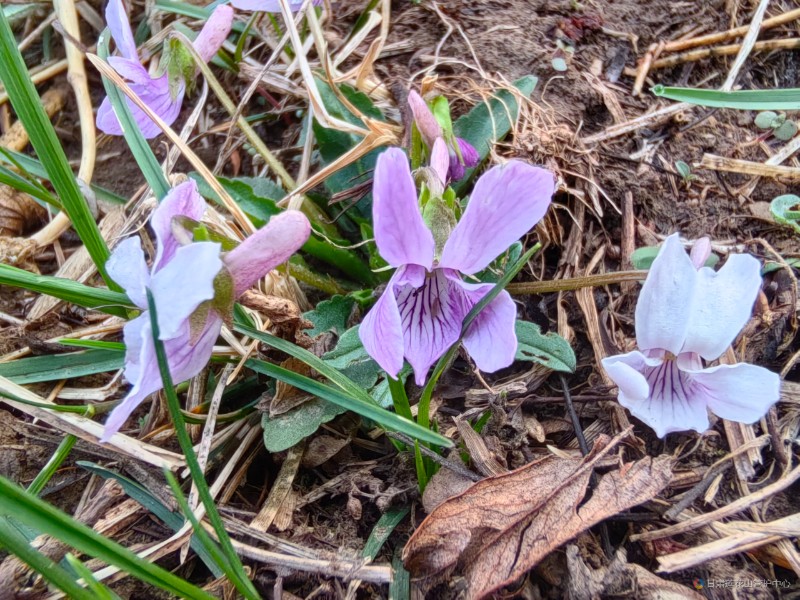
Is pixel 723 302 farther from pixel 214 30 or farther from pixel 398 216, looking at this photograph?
pixel 214 30

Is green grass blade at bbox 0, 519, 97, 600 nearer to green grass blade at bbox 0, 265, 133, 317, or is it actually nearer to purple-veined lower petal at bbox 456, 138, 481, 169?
green grass blade at bbox 0, 265, 133, 317

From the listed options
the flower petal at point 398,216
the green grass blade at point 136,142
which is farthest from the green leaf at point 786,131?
the green grass blade at point 136,142

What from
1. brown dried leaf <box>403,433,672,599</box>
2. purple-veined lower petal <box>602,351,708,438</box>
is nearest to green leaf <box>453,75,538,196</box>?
purple-veined lower petal <box>602,351,708,438</box>

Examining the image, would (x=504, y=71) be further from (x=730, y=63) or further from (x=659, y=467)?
(x=659, y=467)

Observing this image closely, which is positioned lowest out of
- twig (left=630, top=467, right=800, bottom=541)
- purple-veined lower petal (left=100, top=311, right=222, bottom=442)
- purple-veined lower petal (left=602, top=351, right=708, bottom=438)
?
twig (left=630, top=467, right=800, bottom=541)

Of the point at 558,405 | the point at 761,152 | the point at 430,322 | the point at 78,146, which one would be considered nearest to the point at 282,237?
the point at 430,322

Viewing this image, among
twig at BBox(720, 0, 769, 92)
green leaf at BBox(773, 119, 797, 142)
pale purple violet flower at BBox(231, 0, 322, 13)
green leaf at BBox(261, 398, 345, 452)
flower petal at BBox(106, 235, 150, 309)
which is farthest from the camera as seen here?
twig at BBox(720, 0, 769, 92)
